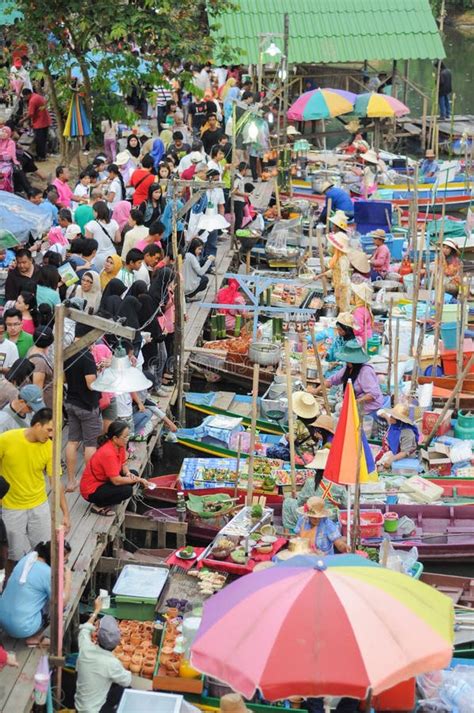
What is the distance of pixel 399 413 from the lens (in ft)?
39.7

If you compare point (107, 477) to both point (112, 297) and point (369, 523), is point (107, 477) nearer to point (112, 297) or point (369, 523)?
point (112, 297)

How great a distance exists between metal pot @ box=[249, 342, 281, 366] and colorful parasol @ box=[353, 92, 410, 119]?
10.6 metres

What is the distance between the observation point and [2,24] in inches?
800

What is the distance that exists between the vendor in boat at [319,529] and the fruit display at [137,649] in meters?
1.44

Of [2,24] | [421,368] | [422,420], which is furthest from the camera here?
[2,24]

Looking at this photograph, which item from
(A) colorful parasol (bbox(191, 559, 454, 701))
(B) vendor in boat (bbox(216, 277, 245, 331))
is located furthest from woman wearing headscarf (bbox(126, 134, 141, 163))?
(A) colorful parasol (bbox(191, 559, 454, 701))

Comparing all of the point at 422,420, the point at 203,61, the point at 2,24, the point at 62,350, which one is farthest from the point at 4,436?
the point at 2,24

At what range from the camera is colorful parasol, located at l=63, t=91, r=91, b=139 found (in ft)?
61.0

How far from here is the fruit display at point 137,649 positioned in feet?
29.2

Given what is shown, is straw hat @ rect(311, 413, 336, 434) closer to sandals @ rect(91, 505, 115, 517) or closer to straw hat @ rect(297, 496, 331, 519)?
straw hat @ rect(297, 496, 331, 519)

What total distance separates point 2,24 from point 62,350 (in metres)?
13.9

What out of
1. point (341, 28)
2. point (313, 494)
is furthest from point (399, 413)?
point (341, 28)

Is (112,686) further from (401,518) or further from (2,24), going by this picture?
(2,24)

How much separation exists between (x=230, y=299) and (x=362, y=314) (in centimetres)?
231
